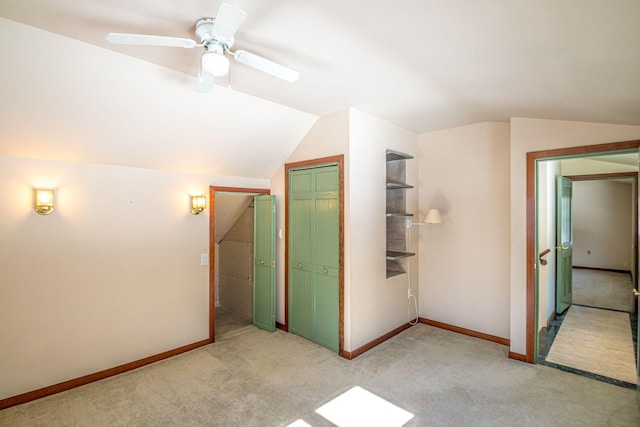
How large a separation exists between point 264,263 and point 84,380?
87.9 inches

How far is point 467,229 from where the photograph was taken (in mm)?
4133

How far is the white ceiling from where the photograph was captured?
1498 millimetres

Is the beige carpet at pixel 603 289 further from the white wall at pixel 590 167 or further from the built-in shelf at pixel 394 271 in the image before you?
the built-in shelf at pixel 394 271

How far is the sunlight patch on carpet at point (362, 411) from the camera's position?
241 centimetres

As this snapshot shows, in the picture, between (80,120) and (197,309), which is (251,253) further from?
(80,120)

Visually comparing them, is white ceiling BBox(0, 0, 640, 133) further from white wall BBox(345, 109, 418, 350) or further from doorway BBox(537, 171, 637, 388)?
doorway BBox(537, 171, 637, 388)

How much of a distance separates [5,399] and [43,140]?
2.17 meters

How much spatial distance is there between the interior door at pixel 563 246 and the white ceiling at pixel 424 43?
7.21 ft

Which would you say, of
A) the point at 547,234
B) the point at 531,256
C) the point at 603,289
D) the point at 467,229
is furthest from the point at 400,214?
the point at 603,289

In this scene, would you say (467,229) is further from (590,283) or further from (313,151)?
(590,283)

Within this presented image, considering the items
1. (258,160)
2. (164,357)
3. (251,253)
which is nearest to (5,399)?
(164,357)

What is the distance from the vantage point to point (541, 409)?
2520mm

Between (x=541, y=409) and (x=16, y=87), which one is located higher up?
(x=16, y=87)

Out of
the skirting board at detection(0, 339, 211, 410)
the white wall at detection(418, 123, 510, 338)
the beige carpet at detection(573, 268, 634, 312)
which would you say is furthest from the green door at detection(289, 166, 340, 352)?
the beige carpet at detection(573, 268, 634, 312)
